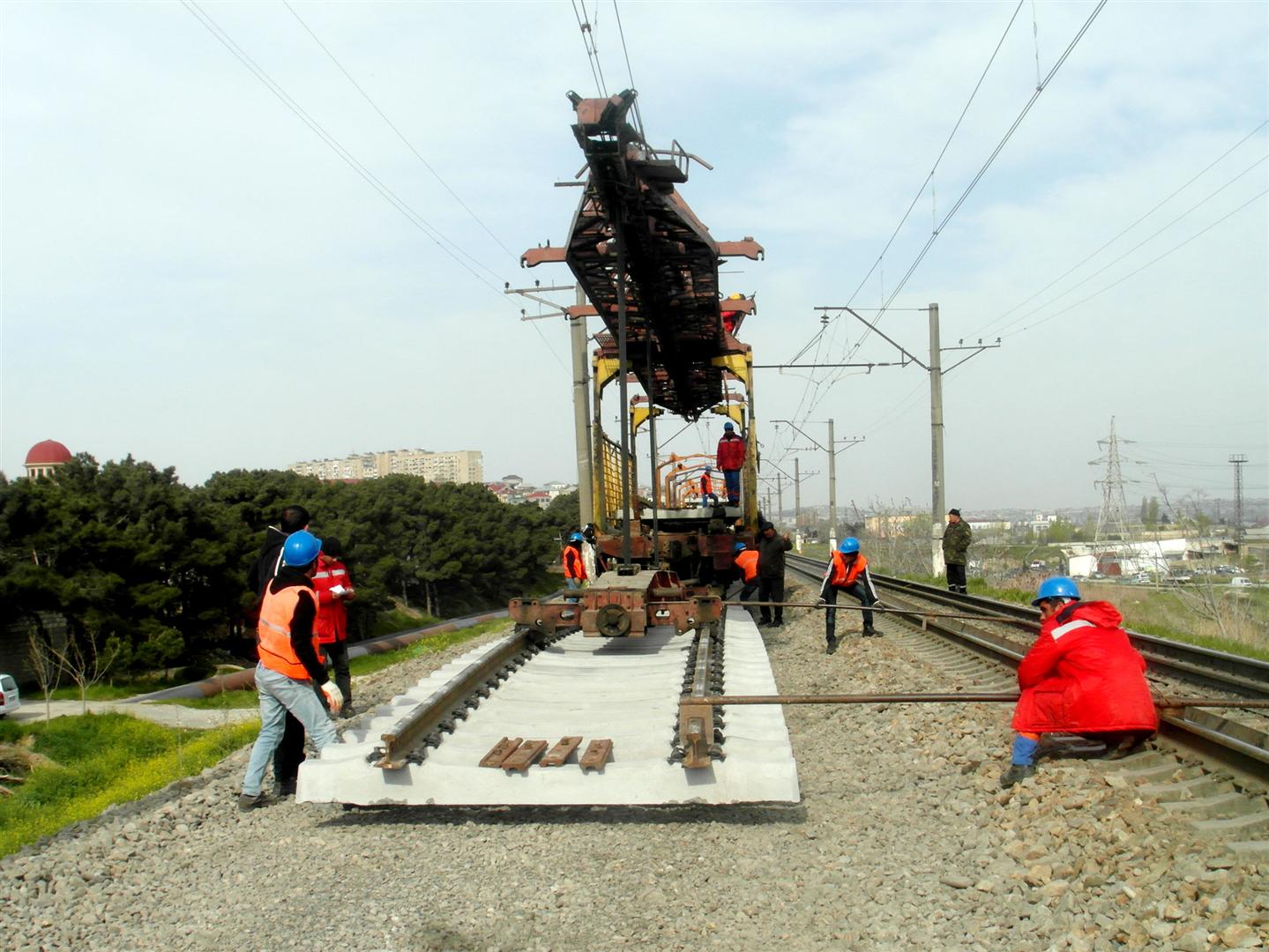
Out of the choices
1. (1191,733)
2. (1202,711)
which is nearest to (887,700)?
(1191,733)

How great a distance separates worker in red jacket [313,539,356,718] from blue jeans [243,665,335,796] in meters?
2.10

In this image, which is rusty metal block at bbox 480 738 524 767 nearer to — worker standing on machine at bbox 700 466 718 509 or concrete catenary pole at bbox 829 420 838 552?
worker standing on machine at bbox 700 466 718 509

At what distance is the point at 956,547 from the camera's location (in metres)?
17.1

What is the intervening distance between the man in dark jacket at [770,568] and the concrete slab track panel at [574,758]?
202 inches

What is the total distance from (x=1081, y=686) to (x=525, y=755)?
2853mm

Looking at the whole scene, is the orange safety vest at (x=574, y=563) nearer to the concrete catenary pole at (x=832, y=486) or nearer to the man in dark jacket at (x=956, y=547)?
the man in dark jacket at (x=956, y=547)

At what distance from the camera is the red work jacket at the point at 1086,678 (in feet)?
16.0

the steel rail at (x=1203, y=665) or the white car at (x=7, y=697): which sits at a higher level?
the steel rail at (x=1203, y=665)

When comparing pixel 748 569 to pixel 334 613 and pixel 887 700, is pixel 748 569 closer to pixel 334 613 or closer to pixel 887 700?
pixel 334 613

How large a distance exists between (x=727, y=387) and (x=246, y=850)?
40.2 ft

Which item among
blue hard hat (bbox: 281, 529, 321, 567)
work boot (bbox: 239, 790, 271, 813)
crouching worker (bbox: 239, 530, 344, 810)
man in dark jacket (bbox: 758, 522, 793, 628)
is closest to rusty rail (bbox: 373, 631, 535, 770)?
crouching worker (bbox: 239, 530, 344, 810)

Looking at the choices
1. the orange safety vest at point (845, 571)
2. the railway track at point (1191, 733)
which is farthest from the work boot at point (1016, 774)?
the orange safety vest at point (845, 571)

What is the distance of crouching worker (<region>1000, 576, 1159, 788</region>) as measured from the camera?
4.87 meters

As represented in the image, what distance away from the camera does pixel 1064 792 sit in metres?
4.51
